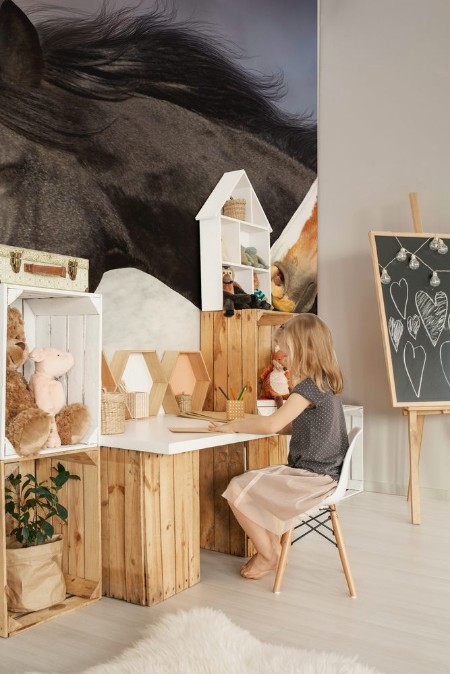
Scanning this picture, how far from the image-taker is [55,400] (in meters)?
2.36

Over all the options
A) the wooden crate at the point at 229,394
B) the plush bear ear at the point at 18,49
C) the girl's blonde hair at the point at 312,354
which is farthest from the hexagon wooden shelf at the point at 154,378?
the plush bear ear at the point at 18,49

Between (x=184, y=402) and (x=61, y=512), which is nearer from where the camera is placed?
(x=61, y=512)

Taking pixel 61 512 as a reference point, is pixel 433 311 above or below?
above

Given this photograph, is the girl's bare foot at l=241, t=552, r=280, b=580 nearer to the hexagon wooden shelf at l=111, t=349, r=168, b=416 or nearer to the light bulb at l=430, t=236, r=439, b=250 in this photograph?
the hexagon wooden shelf at l=111, t=349, r=168, b=416

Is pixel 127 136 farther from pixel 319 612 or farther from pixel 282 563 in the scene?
pixel 319 612

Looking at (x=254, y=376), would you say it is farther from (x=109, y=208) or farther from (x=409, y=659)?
(x=409, y=659)

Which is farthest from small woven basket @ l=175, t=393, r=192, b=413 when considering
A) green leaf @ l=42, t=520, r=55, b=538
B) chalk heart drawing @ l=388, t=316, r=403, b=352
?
chalk heart drawing @ l=388, t=316, r=403, b=352

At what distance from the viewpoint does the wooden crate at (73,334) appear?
2.42m

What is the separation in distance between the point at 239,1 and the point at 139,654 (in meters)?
3.53

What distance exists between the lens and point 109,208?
10.1ft

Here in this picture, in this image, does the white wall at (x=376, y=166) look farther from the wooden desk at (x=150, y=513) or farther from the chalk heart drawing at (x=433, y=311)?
the wooden desk at (x=150, y=513)

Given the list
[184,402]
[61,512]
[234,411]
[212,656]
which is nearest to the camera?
[212,656]

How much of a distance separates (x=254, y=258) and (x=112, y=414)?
163 cm

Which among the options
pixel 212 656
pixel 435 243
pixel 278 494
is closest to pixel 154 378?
pixel 278 494
